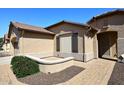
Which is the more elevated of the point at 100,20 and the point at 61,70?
the point at 100,20

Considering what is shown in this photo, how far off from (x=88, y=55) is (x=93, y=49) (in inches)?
71.2

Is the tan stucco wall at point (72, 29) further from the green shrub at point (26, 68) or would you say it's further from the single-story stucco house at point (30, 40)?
the green shrub at point (26, 68)

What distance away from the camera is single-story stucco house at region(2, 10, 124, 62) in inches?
459

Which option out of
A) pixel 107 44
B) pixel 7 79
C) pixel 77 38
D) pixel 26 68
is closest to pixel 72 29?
pixel 77 38

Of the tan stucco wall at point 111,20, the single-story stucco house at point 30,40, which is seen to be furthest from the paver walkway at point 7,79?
the tan stucco wall at point 111,20

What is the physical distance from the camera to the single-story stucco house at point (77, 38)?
1165 cm

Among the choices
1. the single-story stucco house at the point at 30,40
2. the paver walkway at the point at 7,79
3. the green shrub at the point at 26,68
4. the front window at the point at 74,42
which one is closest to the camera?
the paver walkway at the point at 7,79

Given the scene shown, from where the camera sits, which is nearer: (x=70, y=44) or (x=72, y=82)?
(x=72, y=82)

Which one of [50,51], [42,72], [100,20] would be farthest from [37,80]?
[100,20]

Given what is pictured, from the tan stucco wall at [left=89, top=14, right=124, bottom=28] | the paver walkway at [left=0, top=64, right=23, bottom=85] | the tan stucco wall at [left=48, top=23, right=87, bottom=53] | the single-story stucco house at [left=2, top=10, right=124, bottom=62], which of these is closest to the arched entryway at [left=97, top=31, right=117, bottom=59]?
the single-story stucco house at [left=2, top=10, right=124, bottom=62]

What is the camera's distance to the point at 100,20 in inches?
526

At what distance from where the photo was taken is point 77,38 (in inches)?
476
